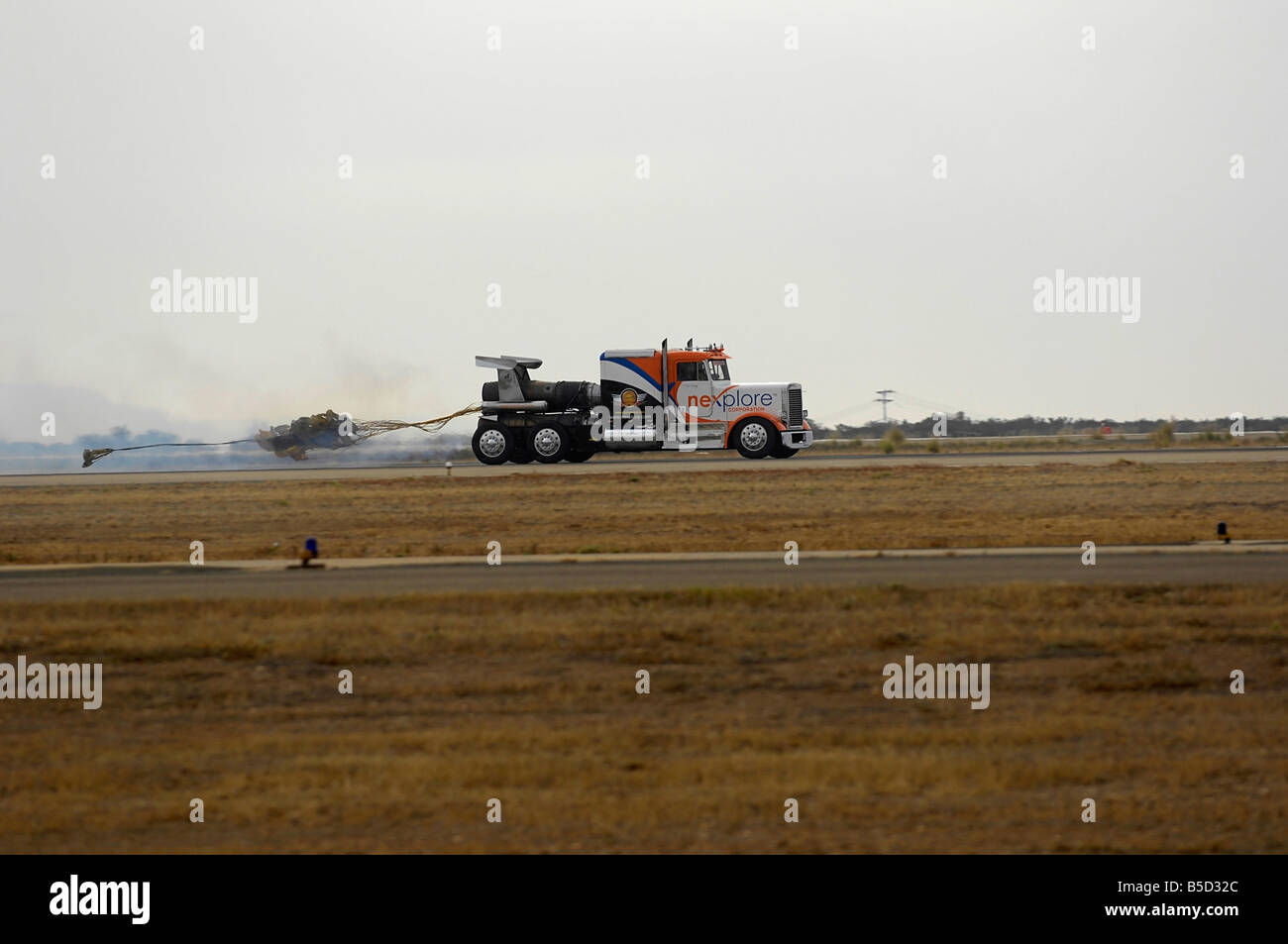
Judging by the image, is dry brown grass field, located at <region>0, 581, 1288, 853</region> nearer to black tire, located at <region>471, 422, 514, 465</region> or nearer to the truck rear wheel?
the truck rear wheel

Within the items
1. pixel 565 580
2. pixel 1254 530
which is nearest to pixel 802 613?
pixel 565 580

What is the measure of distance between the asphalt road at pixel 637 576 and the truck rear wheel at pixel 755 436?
64.0 feet

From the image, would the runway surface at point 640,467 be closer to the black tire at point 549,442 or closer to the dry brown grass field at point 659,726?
the black tire at point 549,442

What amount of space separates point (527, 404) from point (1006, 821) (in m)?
33.5

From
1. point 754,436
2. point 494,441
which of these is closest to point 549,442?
point 494,441

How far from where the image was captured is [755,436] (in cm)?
4159

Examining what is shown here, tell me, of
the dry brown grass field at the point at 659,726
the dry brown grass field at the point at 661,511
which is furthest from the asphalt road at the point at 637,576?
the dry brown grass field at the point at 661,511

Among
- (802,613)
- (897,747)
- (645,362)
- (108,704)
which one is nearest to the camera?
(897,747)

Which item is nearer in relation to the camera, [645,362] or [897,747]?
[897,747]

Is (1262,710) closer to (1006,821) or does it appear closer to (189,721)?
(1006,821)

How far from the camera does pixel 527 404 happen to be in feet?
139

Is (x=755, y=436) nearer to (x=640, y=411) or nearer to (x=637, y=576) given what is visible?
(x=640, y=411)

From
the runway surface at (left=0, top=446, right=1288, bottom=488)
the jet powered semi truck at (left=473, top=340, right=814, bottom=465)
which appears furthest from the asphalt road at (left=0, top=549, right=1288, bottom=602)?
the jet powered semi truck at (left=473, top=340, right=814, bottom=465)

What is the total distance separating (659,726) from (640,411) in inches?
1147
